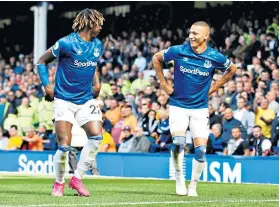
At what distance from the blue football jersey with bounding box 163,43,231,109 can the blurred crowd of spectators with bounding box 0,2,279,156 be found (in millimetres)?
7596

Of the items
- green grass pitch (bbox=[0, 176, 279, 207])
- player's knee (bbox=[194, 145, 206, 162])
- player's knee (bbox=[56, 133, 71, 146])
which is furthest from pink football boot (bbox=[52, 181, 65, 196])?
player's knee (bbox=[194, 145, 206, 162])

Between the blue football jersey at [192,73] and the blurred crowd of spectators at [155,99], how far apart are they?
7596 mm

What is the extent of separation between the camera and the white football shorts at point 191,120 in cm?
1302

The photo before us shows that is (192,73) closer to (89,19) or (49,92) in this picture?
(89,19)

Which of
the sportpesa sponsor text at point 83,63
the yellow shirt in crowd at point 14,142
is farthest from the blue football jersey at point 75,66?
the yellow shirt in crowd at point 14,142

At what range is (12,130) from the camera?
2580 centimetres

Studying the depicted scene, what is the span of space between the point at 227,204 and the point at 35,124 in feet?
50.9

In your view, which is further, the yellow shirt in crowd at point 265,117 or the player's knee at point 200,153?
the yellow shirt in crowd at point 265,117

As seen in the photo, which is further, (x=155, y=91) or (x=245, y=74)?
(x=155, y=91)

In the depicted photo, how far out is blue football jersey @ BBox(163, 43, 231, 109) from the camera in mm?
13000

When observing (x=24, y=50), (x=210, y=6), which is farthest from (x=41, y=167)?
(x=24, y=50)

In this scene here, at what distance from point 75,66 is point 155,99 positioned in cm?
1195

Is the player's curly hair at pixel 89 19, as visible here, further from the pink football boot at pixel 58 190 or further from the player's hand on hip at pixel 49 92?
the pink football boot at pixel 58 190

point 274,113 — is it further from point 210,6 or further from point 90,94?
point 210,6
